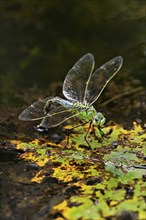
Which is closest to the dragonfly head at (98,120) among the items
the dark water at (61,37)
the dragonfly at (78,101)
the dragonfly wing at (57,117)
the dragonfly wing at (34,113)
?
the dragonfly at (78,101)

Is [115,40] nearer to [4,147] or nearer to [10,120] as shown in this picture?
Answer: [10,120]

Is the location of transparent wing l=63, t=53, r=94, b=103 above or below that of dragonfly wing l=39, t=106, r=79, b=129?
above

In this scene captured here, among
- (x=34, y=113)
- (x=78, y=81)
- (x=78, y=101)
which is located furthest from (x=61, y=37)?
(x=34, y=113)

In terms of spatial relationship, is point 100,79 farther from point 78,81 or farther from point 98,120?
point 98,120

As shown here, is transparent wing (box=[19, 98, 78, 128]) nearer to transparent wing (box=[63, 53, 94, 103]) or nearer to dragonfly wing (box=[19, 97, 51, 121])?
dragonfly wing (box=[19, 97, 51, 121])

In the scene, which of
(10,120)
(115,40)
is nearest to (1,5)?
(115,40)

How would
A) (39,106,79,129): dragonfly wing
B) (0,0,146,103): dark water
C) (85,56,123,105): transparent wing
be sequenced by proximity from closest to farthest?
(39,106,79,129): dragonfly wing, (85,56,123,105): transparent wing, (0,0,146,103): dark water

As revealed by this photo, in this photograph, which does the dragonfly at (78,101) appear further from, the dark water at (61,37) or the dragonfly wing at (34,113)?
the dark water at (61,37)

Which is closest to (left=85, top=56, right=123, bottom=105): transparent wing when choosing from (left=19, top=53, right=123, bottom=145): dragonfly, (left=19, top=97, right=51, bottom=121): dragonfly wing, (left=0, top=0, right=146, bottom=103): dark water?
(left=19, top=53, right=123, bottom=145): dragonfly
